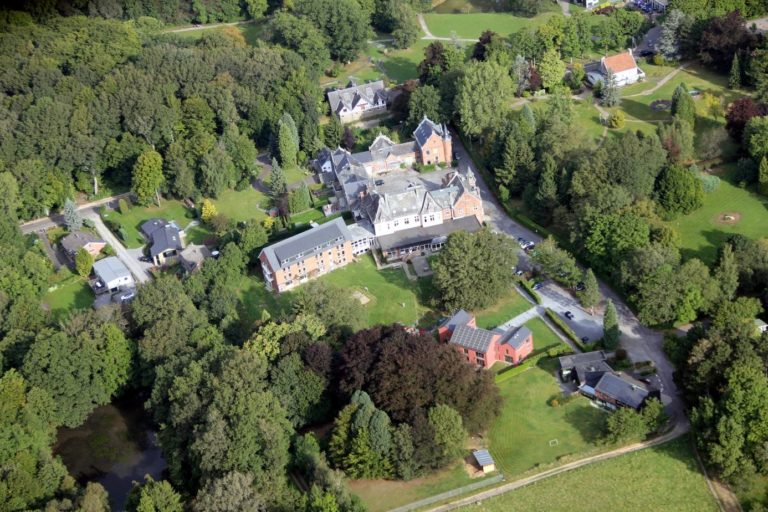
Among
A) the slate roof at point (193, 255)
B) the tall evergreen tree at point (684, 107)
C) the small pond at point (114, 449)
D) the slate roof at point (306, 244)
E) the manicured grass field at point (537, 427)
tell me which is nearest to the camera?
the manicured grass field at point (537, 427)

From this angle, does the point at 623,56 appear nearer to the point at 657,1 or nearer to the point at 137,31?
the point at 657,1

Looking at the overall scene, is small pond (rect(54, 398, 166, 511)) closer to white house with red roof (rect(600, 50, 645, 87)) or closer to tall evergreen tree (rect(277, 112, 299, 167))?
tall evergreen tree (rect(277, 112, 299, 167))

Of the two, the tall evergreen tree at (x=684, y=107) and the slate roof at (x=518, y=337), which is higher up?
the tall evergreen tree at (x=684, y=107)

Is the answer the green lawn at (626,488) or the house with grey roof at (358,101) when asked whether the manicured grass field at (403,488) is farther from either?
the house with grey roof at (358,101)

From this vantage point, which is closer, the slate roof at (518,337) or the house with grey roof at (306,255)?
the slate roof at (518,337)

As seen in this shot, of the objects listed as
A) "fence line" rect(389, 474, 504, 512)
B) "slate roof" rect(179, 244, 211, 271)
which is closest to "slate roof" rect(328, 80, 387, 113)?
"slate roof" rect(179, 244, 211, 271)

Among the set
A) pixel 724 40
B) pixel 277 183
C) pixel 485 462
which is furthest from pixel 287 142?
pixel 724 40

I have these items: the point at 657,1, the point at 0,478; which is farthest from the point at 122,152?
the point at 657,1

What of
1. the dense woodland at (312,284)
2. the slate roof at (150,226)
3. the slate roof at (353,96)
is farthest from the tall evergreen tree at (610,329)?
the slate roof at (353,96)
